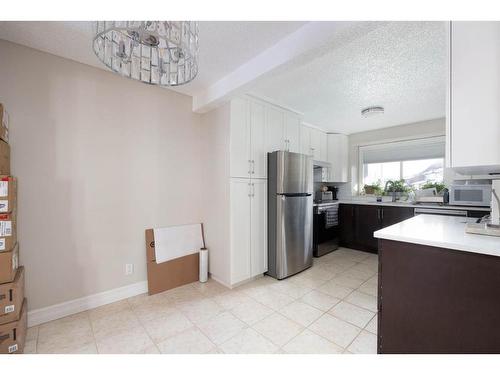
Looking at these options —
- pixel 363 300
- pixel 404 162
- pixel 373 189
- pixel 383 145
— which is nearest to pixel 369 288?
pixel 363 300

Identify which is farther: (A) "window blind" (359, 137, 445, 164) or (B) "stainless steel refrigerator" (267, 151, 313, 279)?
(A) "window blind" (359, 137, 445, 164)

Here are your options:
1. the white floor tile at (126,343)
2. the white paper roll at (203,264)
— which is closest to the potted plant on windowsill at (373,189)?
the white paper roll at (203,264)

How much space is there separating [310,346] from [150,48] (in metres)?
2.21

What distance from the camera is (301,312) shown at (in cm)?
205

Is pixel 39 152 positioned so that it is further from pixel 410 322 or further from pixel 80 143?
pixel 410 322

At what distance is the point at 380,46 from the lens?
5.92 ft

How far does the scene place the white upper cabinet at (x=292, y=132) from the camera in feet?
10.4

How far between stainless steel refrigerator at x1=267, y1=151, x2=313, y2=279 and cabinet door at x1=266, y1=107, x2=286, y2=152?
183 mm

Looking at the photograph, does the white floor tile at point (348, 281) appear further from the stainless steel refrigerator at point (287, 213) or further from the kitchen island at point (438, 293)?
the kitchen island at point (438, 293)

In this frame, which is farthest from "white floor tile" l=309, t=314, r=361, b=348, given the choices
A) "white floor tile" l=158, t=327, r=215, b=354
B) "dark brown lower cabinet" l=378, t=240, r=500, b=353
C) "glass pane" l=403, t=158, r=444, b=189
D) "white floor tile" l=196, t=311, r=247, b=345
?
"glass pane" l=403, t=158, r=444, b=189

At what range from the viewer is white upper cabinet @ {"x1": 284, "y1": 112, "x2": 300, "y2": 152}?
3180 millimetres

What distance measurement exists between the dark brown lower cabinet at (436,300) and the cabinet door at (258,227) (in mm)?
1578

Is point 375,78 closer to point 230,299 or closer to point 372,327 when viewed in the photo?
point 372,327

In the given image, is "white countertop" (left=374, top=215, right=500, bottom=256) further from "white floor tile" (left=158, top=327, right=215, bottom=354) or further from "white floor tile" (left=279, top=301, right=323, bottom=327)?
"white floor tile" (left=158, top=327, right=215, bottom=354)
